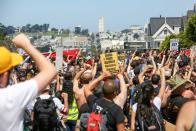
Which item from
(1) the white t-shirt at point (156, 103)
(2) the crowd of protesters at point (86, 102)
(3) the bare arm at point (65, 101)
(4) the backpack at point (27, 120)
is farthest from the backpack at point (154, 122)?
(3) the bare arm at point (65, 101)

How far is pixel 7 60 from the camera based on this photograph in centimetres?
338

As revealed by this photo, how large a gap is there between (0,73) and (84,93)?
423 centimetres

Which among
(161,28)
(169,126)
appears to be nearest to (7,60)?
(169,126)

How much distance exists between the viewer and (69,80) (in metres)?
11.3

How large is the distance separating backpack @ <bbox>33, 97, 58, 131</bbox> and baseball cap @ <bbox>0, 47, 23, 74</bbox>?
4.53 meters

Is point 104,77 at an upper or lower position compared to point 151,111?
upper

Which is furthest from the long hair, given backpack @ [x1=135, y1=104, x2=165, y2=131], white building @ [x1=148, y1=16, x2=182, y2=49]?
white building @ [x1=148, y1=16, x2=182, y2=49]

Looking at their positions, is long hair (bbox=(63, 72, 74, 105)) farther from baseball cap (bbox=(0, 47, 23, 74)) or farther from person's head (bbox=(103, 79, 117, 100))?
baseball cap (bbox=(0, 47, 23, 74))

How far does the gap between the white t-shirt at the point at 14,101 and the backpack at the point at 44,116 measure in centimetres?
452

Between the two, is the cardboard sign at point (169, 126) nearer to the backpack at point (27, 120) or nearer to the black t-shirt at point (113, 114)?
the black t-shirt at point (113, 114)

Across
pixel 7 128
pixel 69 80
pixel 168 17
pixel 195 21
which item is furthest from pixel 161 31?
pixel 7 128

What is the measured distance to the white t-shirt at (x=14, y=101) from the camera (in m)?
3.37

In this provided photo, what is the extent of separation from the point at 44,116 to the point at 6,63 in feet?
15.2

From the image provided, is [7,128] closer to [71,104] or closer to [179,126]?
[179,126]
